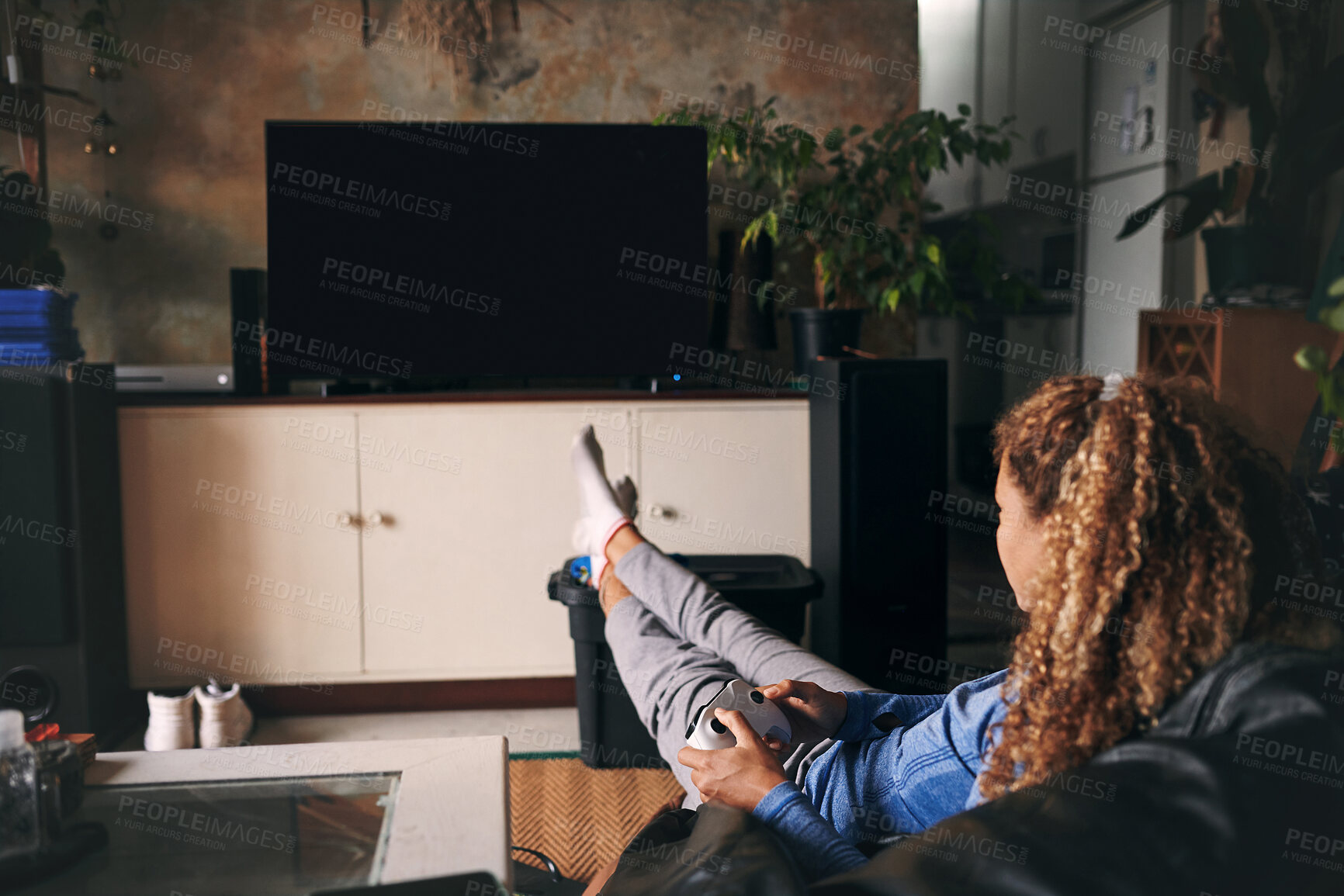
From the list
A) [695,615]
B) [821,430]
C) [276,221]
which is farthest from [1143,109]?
[276,221]

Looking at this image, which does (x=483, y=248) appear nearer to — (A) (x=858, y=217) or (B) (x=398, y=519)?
(B) (x=398, y=519)

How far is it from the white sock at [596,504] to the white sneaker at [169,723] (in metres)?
1.10

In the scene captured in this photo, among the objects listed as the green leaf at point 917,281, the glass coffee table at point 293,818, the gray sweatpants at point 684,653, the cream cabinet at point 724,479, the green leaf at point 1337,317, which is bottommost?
the glass coffee table at point 293,818

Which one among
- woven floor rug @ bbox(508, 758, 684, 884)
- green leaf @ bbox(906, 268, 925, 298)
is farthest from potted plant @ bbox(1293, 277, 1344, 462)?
woven floor rug @ bbox(508, 758, 684, 884)

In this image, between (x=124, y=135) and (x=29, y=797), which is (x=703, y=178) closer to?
(x=124, y=135)

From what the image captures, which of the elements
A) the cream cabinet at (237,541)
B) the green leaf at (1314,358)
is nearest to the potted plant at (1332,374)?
the green leaf at (1314,358)

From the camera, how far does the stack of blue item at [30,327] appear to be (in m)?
2.30

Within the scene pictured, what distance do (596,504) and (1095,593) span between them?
1.28 meters

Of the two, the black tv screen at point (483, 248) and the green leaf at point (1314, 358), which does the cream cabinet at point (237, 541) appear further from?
the green leaf at point (1314, 358)

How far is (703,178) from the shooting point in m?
2.75

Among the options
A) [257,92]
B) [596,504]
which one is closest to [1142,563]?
[596,504]

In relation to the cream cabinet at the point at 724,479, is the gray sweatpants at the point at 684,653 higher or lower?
lower

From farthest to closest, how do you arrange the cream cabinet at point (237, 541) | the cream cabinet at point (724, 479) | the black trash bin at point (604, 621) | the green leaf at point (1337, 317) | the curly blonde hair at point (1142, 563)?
the cream cabinet at point (724, 479) < the cream cabinet at point (237, 541) < the black trash bin at point (604, 621) < the green leaf at point (1337, 317) < the curly blonde hair at point (1142, 563)

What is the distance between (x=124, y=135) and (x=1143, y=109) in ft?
10.2
